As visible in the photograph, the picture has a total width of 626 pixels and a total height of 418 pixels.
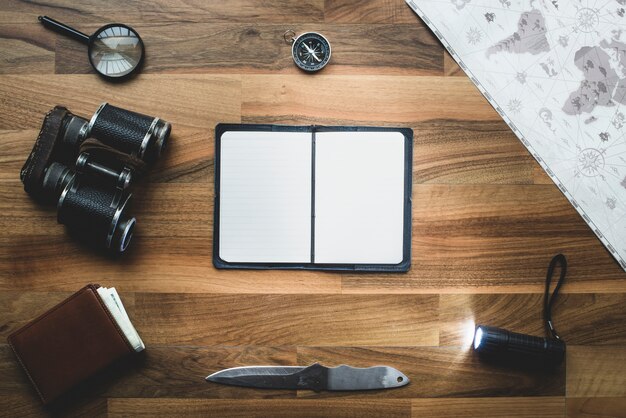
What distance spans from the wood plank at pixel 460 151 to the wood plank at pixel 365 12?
8.6 inches

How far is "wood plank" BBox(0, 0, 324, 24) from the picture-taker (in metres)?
1.05

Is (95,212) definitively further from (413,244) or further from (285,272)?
(413,244)

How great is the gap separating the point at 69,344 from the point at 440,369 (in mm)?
708

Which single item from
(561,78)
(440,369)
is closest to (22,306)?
(440,369)

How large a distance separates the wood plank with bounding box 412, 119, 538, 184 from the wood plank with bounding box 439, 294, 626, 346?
0.24 meters

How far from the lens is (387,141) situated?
1045 millimetres

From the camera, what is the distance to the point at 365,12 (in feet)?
3.45

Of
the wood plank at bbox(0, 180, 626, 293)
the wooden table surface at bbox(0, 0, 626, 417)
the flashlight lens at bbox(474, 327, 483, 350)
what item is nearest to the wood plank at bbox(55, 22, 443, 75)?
the wooden table surface at bbox(0, 0, 626, 417)

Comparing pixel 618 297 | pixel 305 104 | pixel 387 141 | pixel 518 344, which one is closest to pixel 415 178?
pixel 387 141

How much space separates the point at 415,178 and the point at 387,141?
9 centimetres

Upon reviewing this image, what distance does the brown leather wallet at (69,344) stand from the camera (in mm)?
992

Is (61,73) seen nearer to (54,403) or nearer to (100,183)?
(100,183)

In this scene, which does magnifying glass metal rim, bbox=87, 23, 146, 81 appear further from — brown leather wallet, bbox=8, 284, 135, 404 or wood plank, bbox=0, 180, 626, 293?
brown leather wallet, bbox=8, 284, 135, 404

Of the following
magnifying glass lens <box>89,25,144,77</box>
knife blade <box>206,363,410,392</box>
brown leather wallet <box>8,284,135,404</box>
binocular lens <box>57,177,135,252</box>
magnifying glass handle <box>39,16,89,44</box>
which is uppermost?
magnifying glass handle <box>39,16,89,44</box>
